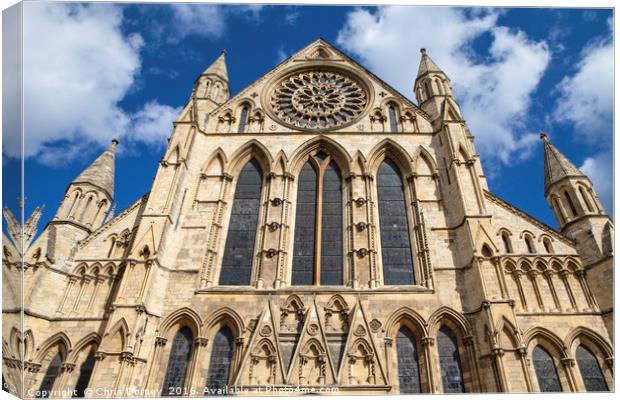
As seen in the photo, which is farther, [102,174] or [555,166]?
[102,174]

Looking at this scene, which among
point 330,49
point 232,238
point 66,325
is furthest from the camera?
point 330,49

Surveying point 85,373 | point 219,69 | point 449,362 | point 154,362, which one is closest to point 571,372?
point 449,362

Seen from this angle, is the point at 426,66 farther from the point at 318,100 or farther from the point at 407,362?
the point at 407,362

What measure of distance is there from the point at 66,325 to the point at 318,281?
672cm

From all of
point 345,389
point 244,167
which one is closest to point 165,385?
point 345,389

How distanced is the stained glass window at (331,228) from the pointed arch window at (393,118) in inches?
115

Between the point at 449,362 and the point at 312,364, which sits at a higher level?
the point at 449,362

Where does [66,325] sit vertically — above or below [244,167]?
below

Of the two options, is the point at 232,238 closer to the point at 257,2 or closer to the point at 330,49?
the point at 257,2

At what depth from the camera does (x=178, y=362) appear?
10.3 metres

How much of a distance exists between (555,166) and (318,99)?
9.34 meters

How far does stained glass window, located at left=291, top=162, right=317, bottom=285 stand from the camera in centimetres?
1206

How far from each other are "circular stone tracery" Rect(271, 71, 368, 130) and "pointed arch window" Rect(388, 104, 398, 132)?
1.12 m

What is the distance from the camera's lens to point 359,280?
11523mm
